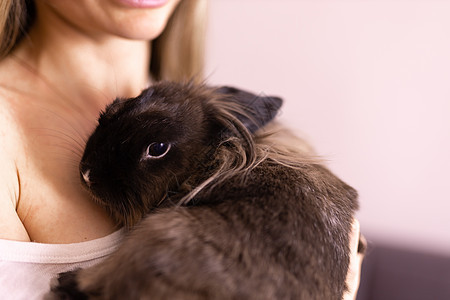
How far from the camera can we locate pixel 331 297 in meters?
0.87

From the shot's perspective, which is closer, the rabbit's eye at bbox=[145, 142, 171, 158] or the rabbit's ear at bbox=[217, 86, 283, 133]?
the rabbit's eye at bbox=[145, 142, 171, 158]

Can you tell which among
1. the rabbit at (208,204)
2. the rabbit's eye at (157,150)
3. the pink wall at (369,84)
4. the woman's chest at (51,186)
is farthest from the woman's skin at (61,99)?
the pink wall at (369,84)

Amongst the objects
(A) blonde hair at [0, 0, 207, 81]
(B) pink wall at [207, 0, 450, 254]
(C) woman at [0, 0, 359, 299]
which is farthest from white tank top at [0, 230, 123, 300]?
(B) pink wall at [207, 0, 450, 254]

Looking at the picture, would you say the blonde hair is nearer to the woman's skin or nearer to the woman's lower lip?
the woman's skin

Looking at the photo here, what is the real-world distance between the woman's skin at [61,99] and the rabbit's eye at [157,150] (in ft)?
0.76

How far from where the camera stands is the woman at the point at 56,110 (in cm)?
104

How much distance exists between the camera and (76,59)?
4.45 ft

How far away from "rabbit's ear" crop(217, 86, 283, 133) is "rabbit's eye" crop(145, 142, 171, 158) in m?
0.19

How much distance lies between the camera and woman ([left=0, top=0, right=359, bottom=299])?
3.42 ft

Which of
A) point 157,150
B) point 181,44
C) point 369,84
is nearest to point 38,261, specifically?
point 157,150

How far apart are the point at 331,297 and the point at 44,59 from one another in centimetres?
98

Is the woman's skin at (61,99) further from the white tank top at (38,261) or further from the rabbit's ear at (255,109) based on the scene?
the rabbit's ear at (255,109)

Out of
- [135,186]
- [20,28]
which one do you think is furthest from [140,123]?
[20,28]

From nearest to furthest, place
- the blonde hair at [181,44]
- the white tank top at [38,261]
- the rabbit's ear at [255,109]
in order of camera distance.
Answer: the white tank top at [38,261] < the rabbit's ear at [255,109] < the blonde hair at [181,44]
